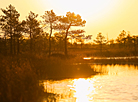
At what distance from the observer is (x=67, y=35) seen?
5744 centimetres

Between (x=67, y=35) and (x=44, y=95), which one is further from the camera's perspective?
(x=67, y=35)

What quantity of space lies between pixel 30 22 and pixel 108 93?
168ft

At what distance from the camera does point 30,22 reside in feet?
207

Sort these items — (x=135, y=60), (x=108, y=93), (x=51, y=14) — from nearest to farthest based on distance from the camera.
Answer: (x=108, y=93)
(x=135, y=60)
(x=51, y=14)

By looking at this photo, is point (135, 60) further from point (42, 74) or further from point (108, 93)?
point (108, 93)

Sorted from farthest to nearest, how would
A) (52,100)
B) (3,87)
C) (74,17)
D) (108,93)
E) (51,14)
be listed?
(51,14), (74,17), (108,93), (52,100), (3,87)

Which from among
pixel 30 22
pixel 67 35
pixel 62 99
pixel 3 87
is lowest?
pixel 62 99

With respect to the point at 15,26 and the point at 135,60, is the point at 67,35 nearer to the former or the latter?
the point at 15,26

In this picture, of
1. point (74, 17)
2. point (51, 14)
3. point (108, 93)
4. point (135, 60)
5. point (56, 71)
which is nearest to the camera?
point (108, 93)

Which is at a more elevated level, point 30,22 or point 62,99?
point 30,22

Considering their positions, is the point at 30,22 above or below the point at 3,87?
above

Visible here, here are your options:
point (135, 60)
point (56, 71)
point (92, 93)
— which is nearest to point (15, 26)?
point (135, 60)

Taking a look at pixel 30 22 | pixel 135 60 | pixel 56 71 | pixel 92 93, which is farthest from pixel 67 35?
pixel 92 93

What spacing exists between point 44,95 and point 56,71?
452 inches
